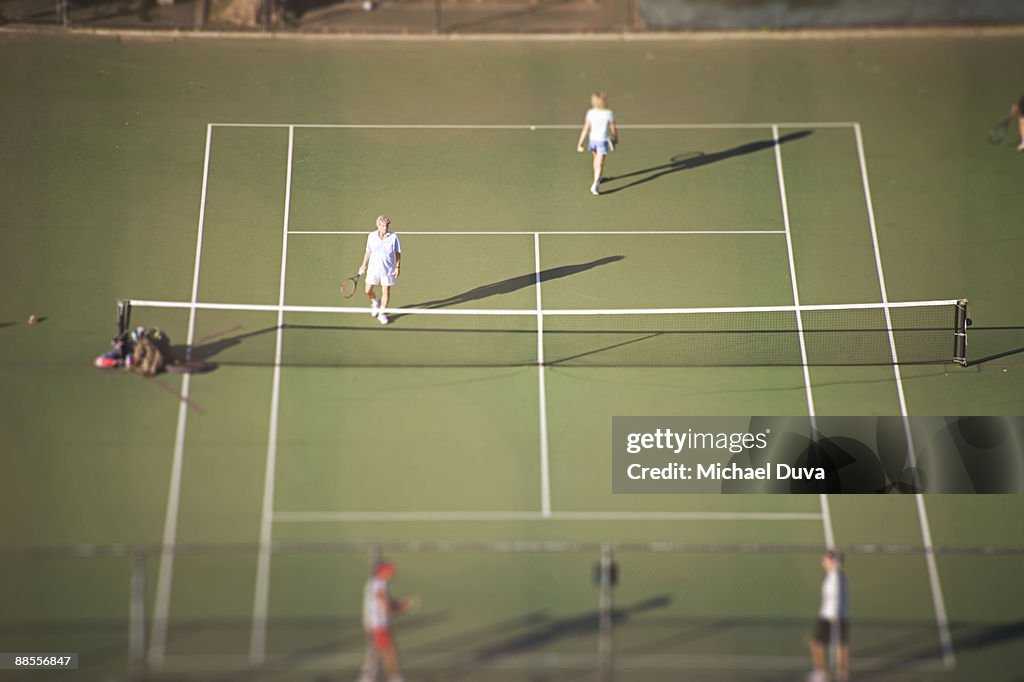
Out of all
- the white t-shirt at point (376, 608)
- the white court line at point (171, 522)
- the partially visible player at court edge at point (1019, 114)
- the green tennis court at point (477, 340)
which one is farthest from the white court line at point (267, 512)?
the partially visible player at court edge at point (1019, 114)

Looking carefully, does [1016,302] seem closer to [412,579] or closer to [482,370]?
[482,370]

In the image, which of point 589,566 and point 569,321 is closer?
point 589,566

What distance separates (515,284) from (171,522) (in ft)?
21.0

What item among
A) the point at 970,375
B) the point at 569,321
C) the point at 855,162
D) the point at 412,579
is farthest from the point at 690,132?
the point at 412,579

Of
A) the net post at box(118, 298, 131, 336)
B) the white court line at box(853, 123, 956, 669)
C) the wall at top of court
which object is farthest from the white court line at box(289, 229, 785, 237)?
the wall at top of court

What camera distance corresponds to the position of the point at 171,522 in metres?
17.2

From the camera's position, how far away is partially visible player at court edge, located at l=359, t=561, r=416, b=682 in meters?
14.7

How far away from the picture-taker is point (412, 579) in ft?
55.1

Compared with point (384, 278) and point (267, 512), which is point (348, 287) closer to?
point (384, 278)

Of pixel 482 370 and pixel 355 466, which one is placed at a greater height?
pixel 482 370

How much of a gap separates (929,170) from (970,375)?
14.9ft

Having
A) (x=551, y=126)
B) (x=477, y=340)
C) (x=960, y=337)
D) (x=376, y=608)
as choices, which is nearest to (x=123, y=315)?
(x=477, y=340)

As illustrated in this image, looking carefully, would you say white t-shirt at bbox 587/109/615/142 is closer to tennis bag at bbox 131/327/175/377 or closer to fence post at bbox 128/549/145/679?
tennis bag at bbox 131/327/175/377

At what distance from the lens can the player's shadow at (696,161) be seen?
22562mm
